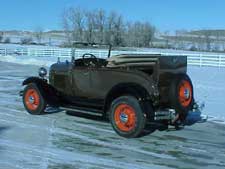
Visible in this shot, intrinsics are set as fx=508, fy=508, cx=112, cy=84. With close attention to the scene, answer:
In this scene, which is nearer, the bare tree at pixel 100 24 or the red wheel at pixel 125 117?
the red wheel at pixel 125 117

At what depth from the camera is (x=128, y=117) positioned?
9.45 metres

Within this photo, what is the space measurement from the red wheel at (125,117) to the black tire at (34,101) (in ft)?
8.51

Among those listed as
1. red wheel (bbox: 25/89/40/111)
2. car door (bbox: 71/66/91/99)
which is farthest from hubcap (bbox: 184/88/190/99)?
red wheel (bbox: 25/89/40/111)

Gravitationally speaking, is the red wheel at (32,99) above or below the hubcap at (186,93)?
below

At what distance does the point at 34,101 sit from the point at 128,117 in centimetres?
333

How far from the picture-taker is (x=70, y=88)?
11.3 meters

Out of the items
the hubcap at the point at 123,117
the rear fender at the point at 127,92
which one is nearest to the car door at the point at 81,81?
the rear fender at the point at 127,92

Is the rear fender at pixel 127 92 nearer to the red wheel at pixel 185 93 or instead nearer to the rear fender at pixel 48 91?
the red wheel at pixel 185 93

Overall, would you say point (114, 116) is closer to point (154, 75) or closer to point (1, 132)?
point (154, 75)

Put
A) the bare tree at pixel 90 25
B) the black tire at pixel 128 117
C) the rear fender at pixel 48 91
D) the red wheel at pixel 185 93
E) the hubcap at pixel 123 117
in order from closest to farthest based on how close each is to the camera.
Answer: the black tire at pixel 128 117 < the hubcap at pixel 123 117 < the red wheel at pixel 185 93 < the rear fender at pixel 48 91 < the bare tree at pixel 90 25

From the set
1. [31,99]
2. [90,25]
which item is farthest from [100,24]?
[31,99]

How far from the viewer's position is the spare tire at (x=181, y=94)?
9.48 meters

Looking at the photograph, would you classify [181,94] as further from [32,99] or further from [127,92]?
[32,99]

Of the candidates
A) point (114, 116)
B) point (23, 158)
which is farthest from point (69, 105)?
point (23, 158)
